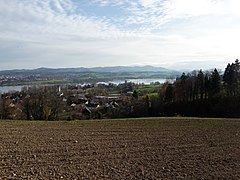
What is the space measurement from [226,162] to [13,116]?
129ft

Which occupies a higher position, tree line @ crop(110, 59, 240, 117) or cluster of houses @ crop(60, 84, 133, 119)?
tree line @ crop(110, 59, 240, 117)

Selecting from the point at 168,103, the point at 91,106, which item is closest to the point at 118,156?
the point at 168,103

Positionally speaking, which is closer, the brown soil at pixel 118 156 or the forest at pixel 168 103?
the brown soil at pixel 118 156

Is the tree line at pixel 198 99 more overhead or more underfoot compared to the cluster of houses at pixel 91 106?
more overhead

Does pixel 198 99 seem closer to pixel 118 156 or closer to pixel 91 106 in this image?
pixel 91 106

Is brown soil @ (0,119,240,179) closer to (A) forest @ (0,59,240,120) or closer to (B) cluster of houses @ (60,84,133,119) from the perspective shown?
(A) forest @ (0,59,240,120)

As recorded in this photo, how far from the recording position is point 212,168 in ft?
36.9

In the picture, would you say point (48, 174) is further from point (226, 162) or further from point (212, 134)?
point (212, 134)

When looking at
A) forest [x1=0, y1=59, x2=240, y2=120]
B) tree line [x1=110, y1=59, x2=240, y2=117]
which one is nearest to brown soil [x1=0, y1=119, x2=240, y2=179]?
forest [x1=0, y1=59, x2=240, y2=120]

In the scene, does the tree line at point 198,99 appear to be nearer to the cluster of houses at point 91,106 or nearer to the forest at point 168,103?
the forest at point 168,103

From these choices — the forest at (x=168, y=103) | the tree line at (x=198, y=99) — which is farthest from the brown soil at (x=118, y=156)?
the tree line at (x=198, y=99)

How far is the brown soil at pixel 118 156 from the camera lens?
10.2m

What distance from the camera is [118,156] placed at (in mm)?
12523

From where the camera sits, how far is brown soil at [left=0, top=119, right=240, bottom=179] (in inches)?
403
